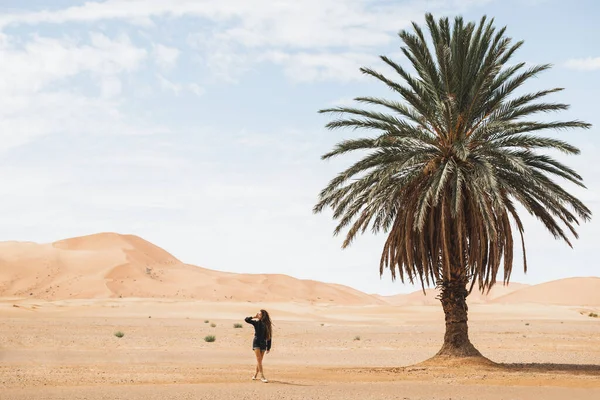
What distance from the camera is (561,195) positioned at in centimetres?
2219

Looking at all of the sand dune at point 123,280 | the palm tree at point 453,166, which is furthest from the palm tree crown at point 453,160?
the sand dune at point 123,280

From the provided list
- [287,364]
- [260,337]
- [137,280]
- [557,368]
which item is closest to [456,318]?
[557,368]

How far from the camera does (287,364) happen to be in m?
25.4

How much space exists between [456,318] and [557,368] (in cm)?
314

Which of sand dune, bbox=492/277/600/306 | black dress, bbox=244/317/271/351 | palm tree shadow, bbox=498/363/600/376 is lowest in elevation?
palm tree shadow, bbox=498/363/600/376

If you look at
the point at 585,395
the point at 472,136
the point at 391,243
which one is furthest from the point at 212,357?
the point at 585,395

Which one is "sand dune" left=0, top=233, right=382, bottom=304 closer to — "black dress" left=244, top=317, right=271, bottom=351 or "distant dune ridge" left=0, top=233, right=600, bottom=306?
"distant dune ridge" left=0, top=233, right=600, bottom=306

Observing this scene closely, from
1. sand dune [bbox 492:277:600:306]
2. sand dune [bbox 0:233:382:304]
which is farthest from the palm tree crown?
sand dune [bbox 492:277:600:306]

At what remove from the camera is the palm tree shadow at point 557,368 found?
22.3 m

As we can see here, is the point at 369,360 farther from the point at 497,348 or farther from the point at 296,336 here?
the point at 296,336

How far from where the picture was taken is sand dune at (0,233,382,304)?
335 ft

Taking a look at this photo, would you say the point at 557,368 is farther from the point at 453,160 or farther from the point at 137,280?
the point at 137,280

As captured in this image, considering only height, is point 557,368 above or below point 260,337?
below

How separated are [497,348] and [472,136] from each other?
43.2 ft
